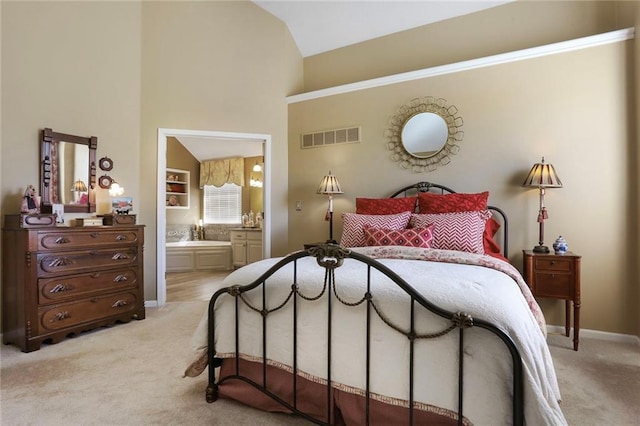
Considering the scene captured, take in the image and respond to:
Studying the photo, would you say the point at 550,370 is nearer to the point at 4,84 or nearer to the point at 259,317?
the point at 259,317

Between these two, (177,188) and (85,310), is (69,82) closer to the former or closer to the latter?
(85,310)

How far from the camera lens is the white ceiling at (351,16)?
12.5 ft

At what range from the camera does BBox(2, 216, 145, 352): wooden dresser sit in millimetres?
Result: 2678

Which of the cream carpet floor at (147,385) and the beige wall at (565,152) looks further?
the beige wall at (565,152)

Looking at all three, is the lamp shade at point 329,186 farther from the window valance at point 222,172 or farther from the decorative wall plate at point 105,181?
the window valance at point 222,172

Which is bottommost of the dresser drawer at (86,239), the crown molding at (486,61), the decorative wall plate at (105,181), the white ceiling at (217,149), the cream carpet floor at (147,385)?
the cream carpet floor at (147,385)

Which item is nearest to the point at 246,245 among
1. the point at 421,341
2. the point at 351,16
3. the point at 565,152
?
the point at 351,16

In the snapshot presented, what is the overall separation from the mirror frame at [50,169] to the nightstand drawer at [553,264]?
166 inches

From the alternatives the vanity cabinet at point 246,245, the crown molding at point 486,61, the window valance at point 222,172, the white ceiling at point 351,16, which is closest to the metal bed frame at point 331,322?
the crown molding at point 486,61

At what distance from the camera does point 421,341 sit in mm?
1349

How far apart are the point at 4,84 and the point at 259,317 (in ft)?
10.1

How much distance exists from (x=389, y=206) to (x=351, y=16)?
8.23ft

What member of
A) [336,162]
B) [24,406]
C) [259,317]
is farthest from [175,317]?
[336,162]

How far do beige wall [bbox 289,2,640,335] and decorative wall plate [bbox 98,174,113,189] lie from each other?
9.76 ft
